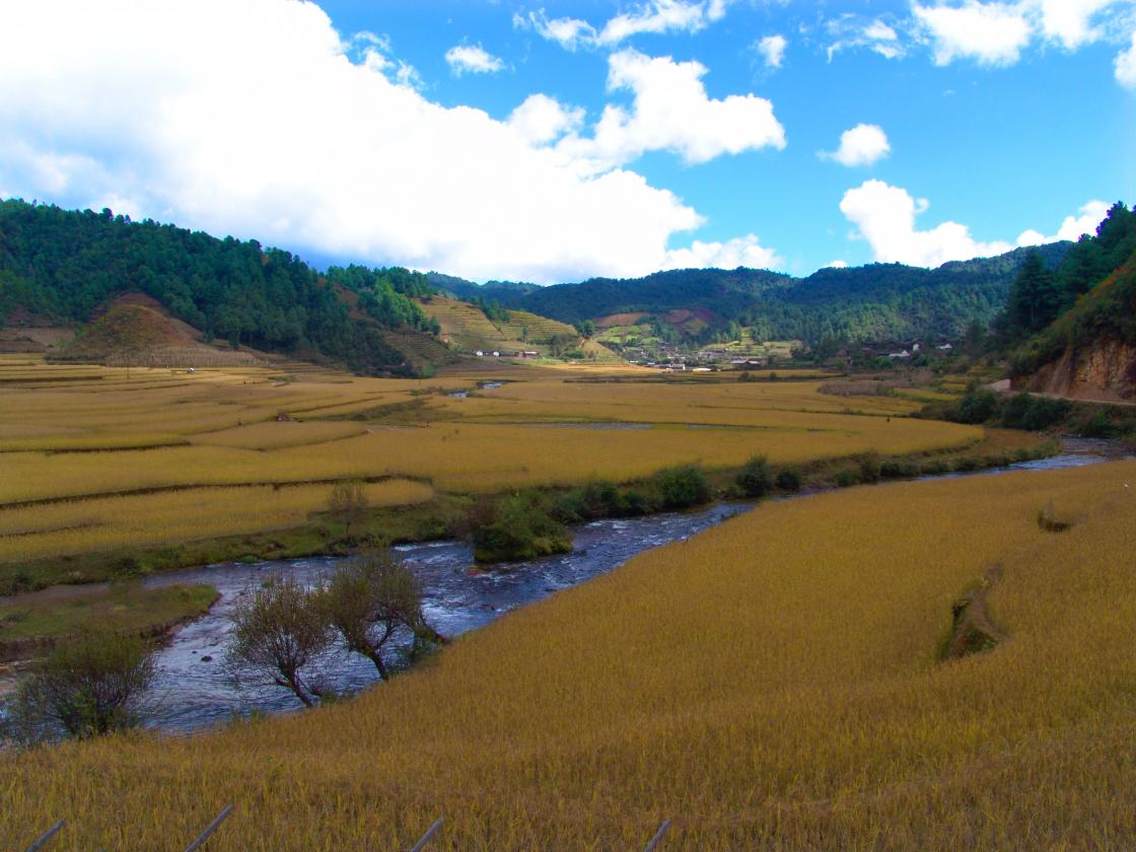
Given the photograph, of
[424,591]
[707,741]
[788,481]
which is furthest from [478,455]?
[707,741]

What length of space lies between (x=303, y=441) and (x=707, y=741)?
34.5 meters

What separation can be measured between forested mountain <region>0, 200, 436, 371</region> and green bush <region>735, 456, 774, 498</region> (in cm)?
9260

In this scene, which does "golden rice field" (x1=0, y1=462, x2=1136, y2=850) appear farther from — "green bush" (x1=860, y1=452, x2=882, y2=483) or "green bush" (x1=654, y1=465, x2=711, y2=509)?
"green bush" (x1=860, y1=452, x2=882, y2=483)

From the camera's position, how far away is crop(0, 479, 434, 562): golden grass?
2120cm

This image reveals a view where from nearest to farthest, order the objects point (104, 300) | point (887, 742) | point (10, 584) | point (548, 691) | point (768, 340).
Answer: point (887, 742)
point (548, 691)
point (10, 584)
point (104, 300)
point (768, 340)

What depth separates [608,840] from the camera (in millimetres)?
5805

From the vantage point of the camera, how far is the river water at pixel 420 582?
1425 cm

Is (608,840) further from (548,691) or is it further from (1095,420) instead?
(1095,420)

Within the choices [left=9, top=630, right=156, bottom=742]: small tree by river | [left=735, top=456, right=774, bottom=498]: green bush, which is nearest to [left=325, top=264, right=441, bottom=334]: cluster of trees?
[left=735, top=456, right=774, bottom=498]: green bush

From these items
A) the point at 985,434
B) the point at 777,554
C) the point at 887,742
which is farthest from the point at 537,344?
the point at 887,742

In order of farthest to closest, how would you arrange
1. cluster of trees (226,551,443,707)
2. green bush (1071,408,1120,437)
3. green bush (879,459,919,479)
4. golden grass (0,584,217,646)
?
1. green bush (1071,408,1120,437)
2. green bush (879,459,919,479)
3. golden grass (0,584,217,646)
4. cluster of trees (226,551,443,707)

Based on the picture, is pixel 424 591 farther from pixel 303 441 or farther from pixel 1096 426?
pixel 1096 426

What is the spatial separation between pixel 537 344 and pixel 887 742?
175 metres

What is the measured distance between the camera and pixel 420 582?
18359 millimetres
